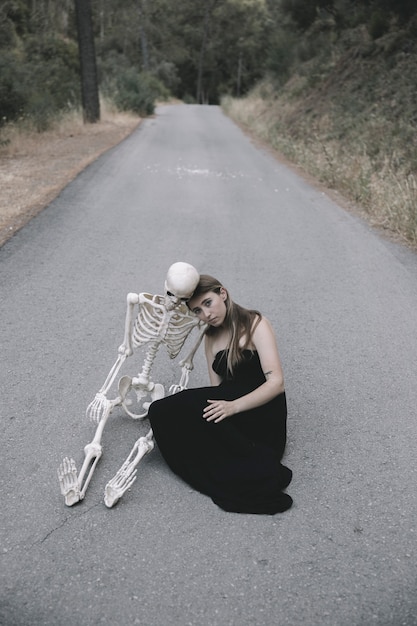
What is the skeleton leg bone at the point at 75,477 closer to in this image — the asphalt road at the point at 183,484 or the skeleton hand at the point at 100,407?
the asphalt road at the point at 183,484

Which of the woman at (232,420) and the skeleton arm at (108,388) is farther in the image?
the skeleton arm at (108,388)

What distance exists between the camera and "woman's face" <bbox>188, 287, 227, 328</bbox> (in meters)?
3.43

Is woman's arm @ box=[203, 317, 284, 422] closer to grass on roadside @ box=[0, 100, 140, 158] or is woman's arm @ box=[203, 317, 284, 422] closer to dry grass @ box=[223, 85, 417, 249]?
dry grass @ box=[223, 85, 417, 249]

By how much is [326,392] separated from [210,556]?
195cm

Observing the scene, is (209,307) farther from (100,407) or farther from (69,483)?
(69,483)

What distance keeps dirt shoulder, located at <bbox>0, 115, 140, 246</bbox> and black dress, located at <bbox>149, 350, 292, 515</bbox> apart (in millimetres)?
4862

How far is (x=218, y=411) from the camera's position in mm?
3271

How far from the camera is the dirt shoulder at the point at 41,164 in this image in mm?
9016

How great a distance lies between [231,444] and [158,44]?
5961 centimetres

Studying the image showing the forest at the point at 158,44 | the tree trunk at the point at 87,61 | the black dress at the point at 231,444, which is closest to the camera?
the black dress at the point at 231,444

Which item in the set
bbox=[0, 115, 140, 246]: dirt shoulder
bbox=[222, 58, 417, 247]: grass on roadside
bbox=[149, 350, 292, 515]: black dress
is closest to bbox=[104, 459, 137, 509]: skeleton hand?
bbox=[149, 350, 292, 515]: black dress

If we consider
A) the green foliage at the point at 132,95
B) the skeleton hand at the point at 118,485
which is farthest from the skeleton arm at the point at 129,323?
the green foliage at the point at 132,95

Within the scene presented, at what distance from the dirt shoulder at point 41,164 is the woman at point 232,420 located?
4.79 meters

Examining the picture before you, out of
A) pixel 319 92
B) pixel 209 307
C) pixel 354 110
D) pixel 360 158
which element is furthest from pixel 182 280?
pixel 319 92
